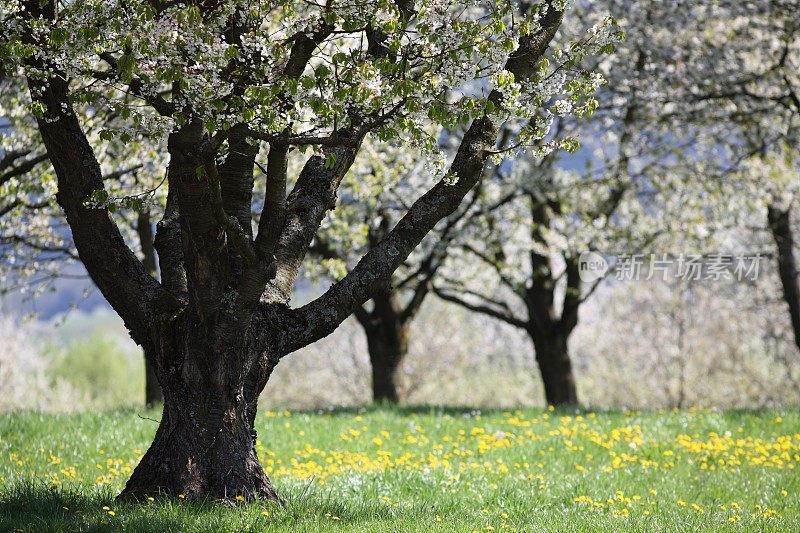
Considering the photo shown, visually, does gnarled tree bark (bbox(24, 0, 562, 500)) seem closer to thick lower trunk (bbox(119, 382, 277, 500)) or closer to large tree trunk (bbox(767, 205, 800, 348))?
thick lower trunk (bbox(119, 382, 277, 500))

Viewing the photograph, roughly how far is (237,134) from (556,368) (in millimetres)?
14779

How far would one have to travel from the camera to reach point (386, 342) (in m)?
19.5

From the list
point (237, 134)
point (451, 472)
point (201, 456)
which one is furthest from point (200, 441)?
point (451, 472)

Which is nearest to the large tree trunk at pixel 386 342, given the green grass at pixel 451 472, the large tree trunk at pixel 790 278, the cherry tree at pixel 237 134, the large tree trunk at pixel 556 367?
the large tree trunk at pixel 556 367

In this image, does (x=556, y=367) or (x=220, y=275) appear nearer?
(x=220, y=275)

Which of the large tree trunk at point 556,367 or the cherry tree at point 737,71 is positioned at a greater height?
the cherry tree at point 737,71

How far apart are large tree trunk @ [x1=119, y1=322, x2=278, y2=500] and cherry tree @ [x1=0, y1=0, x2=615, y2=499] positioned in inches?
0.5

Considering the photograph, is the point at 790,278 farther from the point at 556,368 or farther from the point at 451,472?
the point at 451,472

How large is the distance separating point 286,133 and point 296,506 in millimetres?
3128

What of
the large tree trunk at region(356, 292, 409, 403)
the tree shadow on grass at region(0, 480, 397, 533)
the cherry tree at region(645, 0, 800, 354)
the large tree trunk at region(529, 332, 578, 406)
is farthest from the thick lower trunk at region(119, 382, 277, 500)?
the large tree trunk at region(529, 332, 578, 406)

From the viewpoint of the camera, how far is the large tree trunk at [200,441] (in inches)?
287

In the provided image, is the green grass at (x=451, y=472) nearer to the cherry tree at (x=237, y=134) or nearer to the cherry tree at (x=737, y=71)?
the cherry tree at (x=237, y=134)

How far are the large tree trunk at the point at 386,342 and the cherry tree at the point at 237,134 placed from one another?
11178 mm

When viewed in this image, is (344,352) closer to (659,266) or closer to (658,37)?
(659,266)
